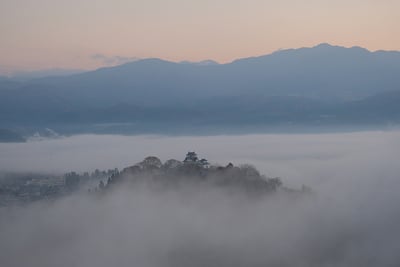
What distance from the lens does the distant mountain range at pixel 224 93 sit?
94.2 meters

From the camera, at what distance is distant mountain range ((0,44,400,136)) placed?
94.2 m

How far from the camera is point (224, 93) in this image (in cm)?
13350

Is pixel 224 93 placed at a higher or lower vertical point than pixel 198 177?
higher

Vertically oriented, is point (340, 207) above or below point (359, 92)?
below

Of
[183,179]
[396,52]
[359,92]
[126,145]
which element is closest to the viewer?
[183,179]

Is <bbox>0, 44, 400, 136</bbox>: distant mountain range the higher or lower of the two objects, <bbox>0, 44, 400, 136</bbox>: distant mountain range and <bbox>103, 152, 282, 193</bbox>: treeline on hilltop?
the higher

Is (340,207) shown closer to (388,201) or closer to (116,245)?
(388,201)

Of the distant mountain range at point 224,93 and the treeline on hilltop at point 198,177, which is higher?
the distant mountain range at point 224,93

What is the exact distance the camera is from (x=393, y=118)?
80.4 metres

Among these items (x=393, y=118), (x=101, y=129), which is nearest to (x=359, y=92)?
(x=393, y=118)

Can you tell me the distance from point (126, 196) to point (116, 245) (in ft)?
19.8

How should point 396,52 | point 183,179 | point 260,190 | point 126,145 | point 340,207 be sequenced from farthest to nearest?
point 396,52 < point 126,145 < point 183,179 < point 260,190 < point 340,207

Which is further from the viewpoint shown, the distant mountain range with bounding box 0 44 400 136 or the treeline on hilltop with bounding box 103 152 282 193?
the distant mountain range with bounding box 0 44 400 136

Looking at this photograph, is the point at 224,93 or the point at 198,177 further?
the point at 224,93
